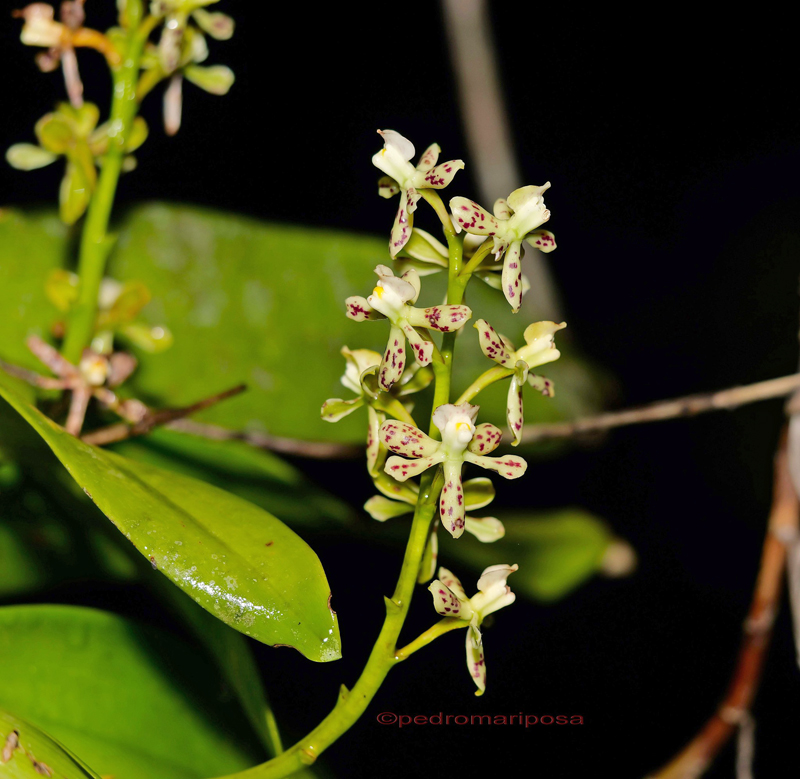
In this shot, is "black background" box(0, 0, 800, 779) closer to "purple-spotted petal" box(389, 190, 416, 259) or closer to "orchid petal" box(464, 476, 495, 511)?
"orchid petal" box(464, 476, 495, 511)

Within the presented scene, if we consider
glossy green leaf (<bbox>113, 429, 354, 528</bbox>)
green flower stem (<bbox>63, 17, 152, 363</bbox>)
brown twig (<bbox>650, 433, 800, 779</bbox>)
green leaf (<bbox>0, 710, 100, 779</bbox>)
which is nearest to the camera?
green leaf (<bbox>0, 710, 100, 779</bbox>)

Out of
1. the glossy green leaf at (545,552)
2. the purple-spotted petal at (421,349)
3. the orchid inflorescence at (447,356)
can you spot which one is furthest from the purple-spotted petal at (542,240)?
the glossy green leaf at (545,552)

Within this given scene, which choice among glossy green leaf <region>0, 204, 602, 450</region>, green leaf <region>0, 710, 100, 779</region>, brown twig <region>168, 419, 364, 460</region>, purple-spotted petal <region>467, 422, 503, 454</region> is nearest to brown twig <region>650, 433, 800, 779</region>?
glossy green leaf <region>0, 204, 602, 450</region>

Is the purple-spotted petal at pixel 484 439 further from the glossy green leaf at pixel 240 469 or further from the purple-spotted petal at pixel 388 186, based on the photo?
the glossy green leaf at pixel 240 469

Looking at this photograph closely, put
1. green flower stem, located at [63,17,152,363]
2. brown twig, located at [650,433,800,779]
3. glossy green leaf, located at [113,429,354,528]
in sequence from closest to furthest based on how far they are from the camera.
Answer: green flower stem, located at [63,17,152,363]
glossy green leaf, located at [113,429,354,528]
brown twig, located at [650,433,800,779]

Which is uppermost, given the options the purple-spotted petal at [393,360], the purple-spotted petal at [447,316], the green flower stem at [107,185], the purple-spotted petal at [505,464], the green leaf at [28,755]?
the green flower stem at [107,185]

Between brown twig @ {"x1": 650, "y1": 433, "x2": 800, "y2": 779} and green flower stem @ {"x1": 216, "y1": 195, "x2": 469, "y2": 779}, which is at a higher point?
green flower stem @ {"x1": 216, "y1": 195, "x2": 469, "y2": 779}
